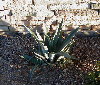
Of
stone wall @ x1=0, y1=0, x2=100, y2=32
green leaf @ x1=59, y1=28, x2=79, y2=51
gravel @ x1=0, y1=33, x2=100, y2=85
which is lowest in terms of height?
gravel @ x1=0, y1=33, x2=100, y2=85

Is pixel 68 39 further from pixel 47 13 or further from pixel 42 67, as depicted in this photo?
pixel 47 13

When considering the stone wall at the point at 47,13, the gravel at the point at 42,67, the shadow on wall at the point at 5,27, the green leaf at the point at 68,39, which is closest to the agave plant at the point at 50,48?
the green leaf at the point at 68,39

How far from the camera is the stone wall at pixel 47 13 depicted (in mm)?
3535

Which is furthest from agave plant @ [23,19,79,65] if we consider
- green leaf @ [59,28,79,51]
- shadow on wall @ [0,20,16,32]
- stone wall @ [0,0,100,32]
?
shadow on wall @ [0,20,16,32]

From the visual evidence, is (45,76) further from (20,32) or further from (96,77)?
(20,32)

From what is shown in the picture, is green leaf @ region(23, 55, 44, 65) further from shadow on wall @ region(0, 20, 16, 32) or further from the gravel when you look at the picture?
shadow on wall @ region(0, 20, 16, 32)

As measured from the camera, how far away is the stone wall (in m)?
3.54

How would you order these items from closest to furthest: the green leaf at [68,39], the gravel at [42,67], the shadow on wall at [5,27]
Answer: the green leaf at [68,39] < the gravel at [42,67] < the shadow on wall at [5,27]

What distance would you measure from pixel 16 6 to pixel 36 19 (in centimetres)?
37

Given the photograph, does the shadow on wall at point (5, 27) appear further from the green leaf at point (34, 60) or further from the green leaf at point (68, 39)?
the green leaf at point (68, 39)

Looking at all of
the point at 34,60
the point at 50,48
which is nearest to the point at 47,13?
the point at 50,48

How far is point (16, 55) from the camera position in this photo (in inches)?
140

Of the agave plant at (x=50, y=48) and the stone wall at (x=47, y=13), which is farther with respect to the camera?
the stone wall at (x=47, y=13)

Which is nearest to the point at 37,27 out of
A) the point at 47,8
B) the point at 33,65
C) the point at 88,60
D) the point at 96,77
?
the point at 47,8
